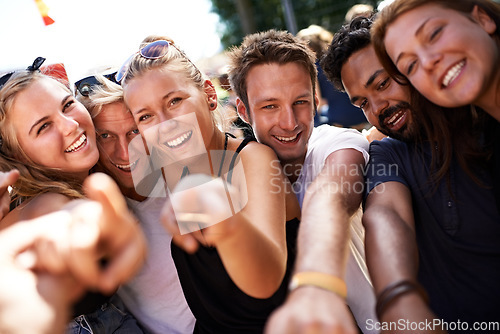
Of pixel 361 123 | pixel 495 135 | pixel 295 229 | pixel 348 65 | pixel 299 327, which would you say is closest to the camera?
pixel 299 327

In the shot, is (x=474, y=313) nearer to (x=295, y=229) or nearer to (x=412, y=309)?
(x=412, y=309)

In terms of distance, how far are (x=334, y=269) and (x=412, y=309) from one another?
0.22 m

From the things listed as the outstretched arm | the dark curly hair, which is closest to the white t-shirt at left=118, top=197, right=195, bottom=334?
the outstretched arm

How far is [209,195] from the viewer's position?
0.81 metres

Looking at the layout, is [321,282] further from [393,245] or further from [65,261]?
[65,261]

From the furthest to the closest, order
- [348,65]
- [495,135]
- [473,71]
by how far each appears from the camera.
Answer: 1. [348,65]
2. [495,135]
3. [473,71]

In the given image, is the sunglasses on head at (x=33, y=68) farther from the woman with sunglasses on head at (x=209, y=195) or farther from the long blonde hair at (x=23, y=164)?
the woman with sunglasses on head at (x=209, y=195)

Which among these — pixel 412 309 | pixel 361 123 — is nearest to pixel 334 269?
pixel 412 309

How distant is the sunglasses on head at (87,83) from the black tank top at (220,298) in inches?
40.1

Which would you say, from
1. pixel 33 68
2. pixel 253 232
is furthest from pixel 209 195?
pixel 33 68

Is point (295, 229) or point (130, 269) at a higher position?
point (130, 269)

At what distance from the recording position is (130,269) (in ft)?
2.53

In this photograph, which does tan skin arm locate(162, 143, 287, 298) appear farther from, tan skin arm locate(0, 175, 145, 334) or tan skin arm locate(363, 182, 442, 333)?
tan skin arm locate(363, 182, 442, 333)

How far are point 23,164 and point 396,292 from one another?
170 centimetres
